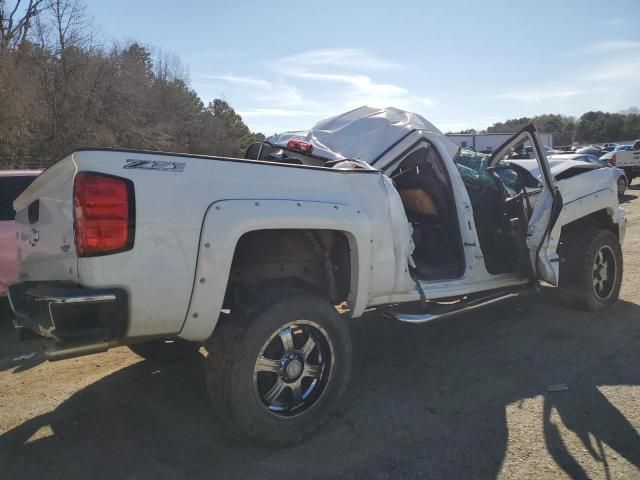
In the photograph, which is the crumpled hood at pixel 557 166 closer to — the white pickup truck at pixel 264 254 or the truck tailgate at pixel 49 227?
the white pickup truck at pixel 264 254

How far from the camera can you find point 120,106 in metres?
31.0

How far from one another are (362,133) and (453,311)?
1.74 metres

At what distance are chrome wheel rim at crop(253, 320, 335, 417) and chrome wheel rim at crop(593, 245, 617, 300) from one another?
12.0 ft

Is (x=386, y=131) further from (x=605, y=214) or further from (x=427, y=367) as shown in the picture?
(x=605, y=214)

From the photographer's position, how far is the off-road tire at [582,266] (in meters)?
5.25

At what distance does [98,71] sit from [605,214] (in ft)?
98.4

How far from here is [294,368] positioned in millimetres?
3062

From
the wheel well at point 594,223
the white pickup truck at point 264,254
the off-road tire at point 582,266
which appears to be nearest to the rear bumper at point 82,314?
the white pickup truck at point 264,254

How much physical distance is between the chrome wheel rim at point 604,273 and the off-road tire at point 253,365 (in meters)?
→ 3.75

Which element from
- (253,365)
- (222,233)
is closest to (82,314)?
(222,233)

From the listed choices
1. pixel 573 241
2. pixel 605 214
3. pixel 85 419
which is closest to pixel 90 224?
pixel 85 419

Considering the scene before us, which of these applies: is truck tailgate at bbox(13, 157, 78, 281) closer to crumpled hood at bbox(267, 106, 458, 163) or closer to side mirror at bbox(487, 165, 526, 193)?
crumpled hood at bbox(267, 106, 458, 163)

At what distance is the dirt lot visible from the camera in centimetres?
281

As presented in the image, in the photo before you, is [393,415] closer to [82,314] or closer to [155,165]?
[82,314]
